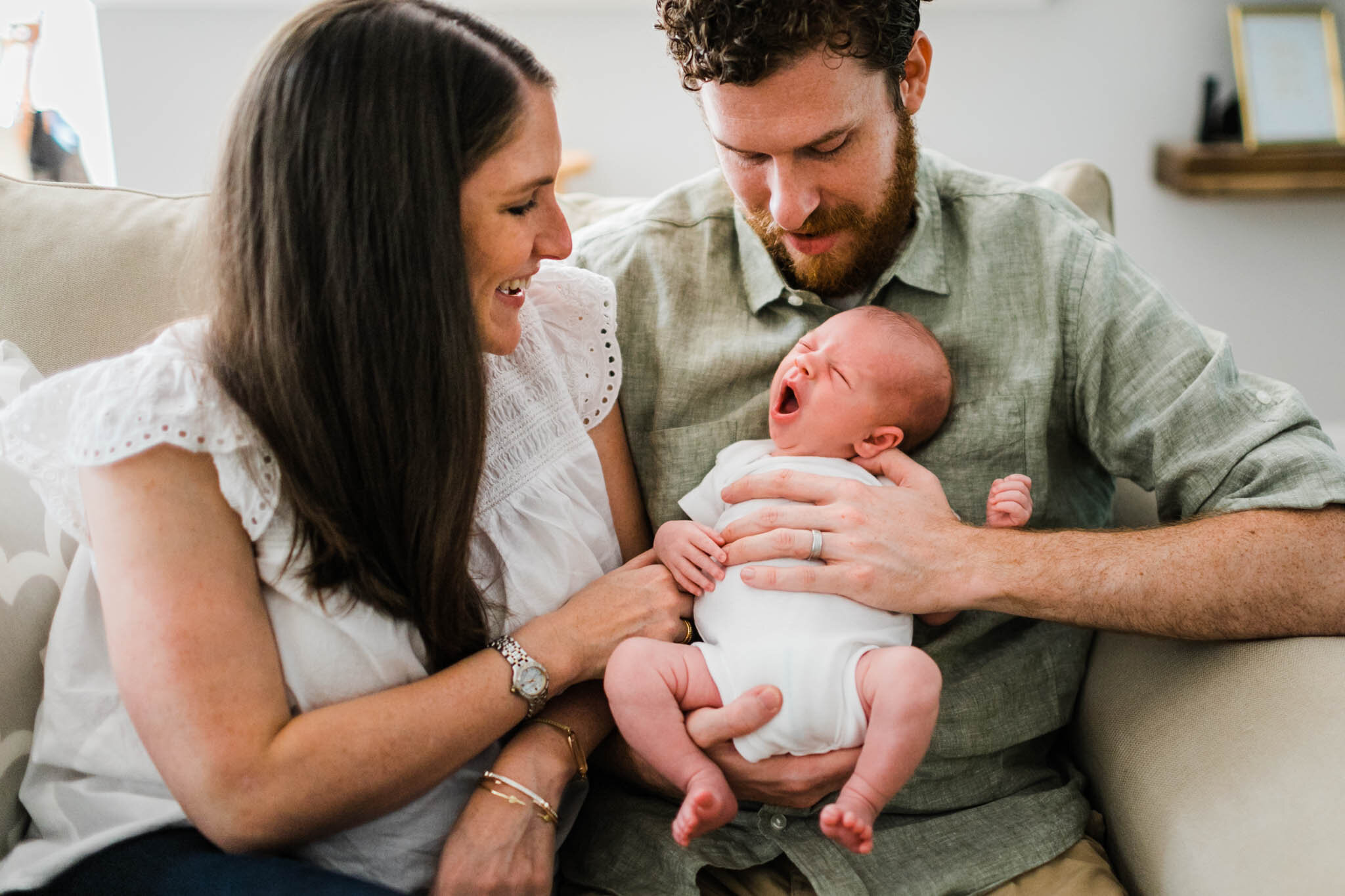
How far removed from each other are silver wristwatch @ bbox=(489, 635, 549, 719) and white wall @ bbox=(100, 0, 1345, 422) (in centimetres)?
184

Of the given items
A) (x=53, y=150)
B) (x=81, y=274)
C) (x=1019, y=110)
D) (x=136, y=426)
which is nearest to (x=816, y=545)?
(x=136, y=426)

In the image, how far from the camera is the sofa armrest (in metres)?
1.03

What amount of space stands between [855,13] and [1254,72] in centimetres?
191

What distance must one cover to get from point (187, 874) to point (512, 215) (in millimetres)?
761

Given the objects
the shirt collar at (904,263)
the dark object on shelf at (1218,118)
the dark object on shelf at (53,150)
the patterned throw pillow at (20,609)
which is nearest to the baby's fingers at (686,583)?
the shirt collar at (904,263)

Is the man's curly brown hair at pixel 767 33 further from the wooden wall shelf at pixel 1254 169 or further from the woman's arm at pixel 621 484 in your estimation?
the wooden wall shelf at pixel 1254 169

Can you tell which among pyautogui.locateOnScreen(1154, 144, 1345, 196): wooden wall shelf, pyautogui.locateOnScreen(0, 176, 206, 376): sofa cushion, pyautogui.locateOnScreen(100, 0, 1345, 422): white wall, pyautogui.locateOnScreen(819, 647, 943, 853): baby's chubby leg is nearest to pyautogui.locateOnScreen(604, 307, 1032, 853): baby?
pyautogui.locateOnScreen(819, 647, 943, 853): baby's chubby leg

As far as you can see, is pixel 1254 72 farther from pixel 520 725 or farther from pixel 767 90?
pixel 520 725

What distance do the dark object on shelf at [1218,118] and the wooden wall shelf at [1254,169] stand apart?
1.4 inches

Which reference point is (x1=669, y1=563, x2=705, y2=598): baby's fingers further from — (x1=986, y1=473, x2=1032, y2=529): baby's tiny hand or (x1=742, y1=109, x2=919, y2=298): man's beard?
(x1=742, y1=109, x2=919, y2=298): man's beard

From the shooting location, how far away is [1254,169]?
2.66m

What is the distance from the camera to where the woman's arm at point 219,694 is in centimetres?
98

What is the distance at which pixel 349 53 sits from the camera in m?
1.03

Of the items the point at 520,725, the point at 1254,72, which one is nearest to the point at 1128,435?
the point at 520,725
